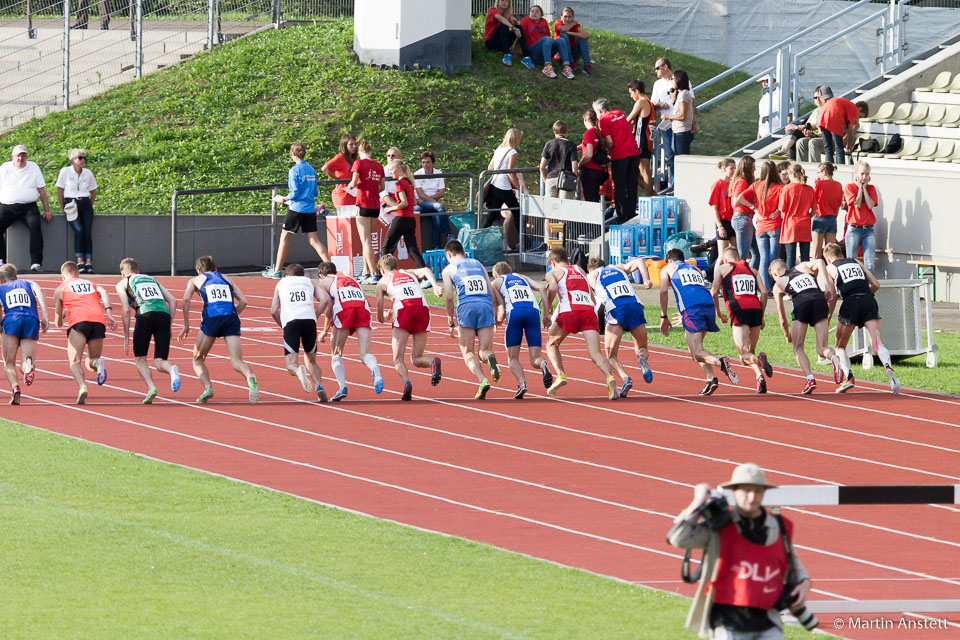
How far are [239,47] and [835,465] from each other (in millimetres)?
23178

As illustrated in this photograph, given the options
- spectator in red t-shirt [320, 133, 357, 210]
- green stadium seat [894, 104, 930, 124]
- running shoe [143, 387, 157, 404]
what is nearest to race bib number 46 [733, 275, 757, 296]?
running shoe [143, 387, 157, 404]

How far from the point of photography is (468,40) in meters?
33.1

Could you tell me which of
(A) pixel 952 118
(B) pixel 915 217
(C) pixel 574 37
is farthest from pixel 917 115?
(C) pixel 574 37

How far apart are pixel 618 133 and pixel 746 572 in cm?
1779

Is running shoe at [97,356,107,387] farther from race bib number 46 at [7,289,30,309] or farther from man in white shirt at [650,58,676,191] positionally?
man in white shirt at [650,58,676,191]

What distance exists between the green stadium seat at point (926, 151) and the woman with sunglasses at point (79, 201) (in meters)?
13.0

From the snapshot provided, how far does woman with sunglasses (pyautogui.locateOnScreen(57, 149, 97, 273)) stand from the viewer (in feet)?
81.1

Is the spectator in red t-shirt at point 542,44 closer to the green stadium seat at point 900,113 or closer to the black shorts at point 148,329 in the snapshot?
the green stadium seat at point 900,113

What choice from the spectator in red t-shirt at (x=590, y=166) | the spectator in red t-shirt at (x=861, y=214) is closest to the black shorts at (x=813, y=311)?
the spectator in red t-shirt at (x=861, y=214)

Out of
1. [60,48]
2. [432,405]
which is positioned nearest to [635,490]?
[432,405]

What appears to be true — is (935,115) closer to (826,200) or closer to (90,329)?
(826,200)

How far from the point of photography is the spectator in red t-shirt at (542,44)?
34.2 m

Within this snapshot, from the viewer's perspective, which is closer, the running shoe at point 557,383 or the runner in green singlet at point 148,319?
the runner in green singlet at point 148,319

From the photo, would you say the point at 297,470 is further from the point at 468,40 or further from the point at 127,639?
the point at 468,40
